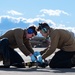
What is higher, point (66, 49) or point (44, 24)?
point (44, 24)

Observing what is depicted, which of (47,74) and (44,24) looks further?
(44,24)

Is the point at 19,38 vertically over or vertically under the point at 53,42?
over

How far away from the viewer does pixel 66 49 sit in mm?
10516

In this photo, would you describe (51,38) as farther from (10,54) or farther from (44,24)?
(10,54)

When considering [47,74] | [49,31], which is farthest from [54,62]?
[47,74]

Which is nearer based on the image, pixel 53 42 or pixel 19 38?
pixel 53 42

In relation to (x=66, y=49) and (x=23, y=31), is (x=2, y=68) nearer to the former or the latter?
(x=23, y=31)

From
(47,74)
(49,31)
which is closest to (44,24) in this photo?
(49,31)

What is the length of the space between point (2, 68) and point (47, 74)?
1.82m

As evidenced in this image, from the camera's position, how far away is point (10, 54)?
34.6 feet

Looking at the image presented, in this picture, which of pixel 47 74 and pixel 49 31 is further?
pixel 49 31

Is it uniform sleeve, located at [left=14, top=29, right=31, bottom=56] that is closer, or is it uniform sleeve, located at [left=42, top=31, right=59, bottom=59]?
uniform sleeve, located at [left=42, top=31, right=59, bottom=59]

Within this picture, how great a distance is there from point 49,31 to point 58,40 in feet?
1.13

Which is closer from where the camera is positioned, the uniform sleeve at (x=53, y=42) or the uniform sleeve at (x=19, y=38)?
the uniform sleeve at (x=53, y=42)
